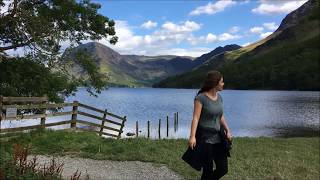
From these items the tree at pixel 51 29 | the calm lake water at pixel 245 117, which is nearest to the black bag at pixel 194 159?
the tree at pixel 51 29

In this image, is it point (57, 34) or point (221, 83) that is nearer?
point (221, 83)

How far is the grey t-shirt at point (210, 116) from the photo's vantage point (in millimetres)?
7207

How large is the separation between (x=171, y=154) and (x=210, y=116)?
7.23 meters

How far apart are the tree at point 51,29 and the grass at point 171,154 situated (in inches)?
256

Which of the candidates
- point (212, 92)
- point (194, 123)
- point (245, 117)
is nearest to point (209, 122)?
point (194, 123)

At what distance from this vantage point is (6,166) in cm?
625

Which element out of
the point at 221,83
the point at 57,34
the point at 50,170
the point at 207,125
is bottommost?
the point at 50,170

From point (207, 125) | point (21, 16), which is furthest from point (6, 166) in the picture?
point (21, 16)

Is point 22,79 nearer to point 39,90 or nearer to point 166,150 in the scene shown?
point 39,90

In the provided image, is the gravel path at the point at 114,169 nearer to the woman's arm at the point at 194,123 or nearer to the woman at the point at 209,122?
the woman at the point at 209,122

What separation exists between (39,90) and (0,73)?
6.30ft

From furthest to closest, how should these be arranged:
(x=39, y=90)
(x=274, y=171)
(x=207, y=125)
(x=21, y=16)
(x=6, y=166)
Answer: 1. (x=39, y=90)
2. (x=21, y=16)
3. (x=274, y=171)
4. (x=207, y=125)
5. (x=6, y=166)

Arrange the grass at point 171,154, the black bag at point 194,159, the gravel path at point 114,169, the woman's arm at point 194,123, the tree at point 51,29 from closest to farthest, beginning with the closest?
the woman's arm at point 194,123 → the black bag at point 194,159 → the gravel path at point 114,169 → the grass at point 171,154 → the tree at point 51,29

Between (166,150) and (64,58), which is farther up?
(64,58)
